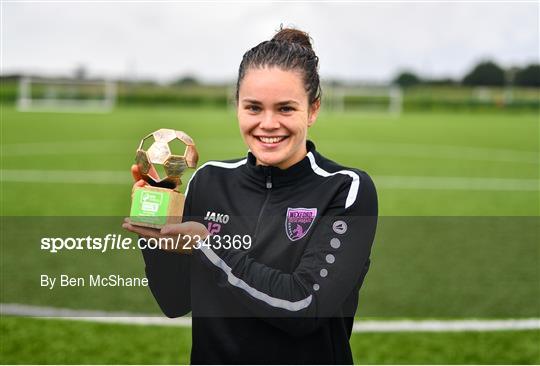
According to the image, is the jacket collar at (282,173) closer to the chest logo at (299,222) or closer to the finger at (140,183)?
the chest logo at (299,222)

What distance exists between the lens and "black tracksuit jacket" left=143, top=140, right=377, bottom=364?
7.11 feet

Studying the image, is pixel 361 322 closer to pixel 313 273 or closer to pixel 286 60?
pixel 313 273

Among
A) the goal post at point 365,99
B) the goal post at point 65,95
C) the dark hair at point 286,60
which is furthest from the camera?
the goal post at point 365,99

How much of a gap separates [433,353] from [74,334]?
2568mm

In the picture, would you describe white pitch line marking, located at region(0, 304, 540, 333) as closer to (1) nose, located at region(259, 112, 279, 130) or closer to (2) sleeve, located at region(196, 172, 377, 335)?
(2) sleeve, located at region(196, 172, 377, 335)

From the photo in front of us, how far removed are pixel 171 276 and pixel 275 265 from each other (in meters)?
0.40

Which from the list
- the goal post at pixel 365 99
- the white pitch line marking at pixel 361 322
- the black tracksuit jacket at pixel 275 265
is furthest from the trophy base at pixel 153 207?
the goal post at pixel 365 99

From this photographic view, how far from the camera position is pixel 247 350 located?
2.35 metres

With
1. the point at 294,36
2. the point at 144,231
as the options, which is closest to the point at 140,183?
the point at 144,231

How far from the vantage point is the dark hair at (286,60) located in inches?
85.8

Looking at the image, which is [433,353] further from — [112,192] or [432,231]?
[112,192]

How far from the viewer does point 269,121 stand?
2.15 metres

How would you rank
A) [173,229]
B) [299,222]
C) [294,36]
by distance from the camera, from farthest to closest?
[294,36] < [299,222] < [173,229]

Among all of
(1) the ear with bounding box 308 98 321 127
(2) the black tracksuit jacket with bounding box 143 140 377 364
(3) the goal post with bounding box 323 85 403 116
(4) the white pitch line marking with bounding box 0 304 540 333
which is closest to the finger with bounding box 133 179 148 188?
(2) the black tracksuit jacket with bounding box 143 140 377 364
